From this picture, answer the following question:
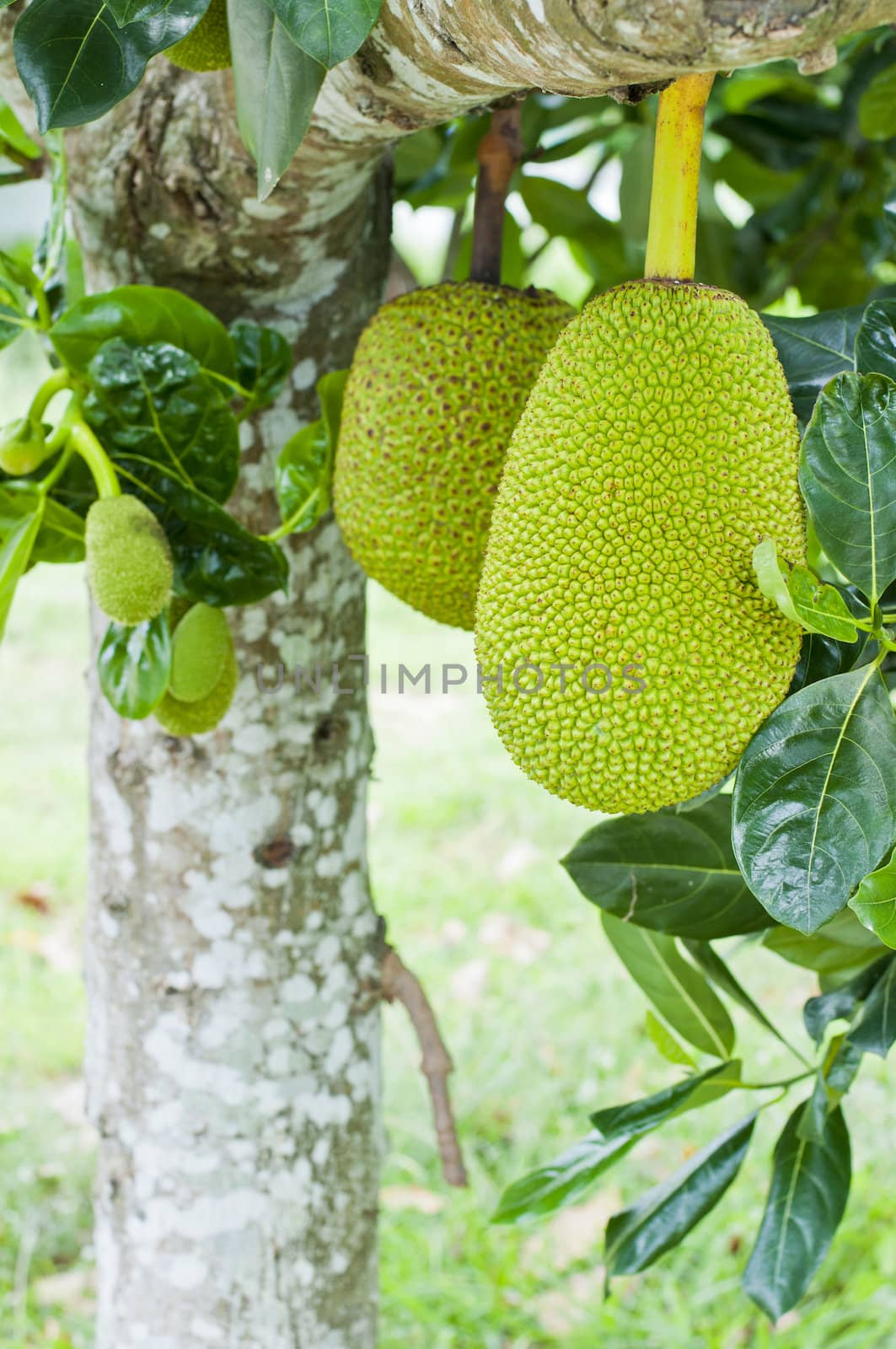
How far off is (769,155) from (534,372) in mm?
712

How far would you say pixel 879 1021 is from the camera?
2.03 ft

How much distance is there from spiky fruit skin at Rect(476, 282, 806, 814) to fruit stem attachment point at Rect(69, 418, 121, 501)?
274mm

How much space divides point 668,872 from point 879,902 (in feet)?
0.57

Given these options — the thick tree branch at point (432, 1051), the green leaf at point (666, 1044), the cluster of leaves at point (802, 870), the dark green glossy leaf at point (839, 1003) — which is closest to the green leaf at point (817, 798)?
the cluster of leaves at point (802, 870)

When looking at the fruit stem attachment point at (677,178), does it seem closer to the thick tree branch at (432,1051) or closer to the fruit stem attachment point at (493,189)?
the fruit stem attachment point at (493,189)

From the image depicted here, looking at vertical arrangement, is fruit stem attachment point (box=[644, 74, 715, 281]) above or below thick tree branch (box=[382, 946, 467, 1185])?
above

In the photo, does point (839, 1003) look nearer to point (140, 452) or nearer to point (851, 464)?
point (851, 464)

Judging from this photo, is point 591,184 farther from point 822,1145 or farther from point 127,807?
point 822,1145

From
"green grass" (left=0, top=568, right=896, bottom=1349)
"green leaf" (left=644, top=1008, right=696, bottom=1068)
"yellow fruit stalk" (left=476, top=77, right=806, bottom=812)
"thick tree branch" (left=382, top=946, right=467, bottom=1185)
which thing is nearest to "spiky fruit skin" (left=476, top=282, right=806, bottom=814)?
"yellow fruit stalk" (left=476, top=77, right=806, bottom=812)

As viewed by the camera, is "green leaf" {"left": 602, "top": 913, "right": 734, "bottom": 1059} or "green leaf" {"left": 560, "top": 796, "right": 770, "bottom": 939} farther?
"green leaf" {"left": 602, "top": 913, "right": 734, "bottom": 1059}

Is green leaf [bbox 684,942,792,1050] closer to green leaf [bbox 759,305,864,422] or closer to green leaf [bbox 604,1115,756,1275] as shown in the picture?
green leaf [bbox 604,1115,756,1275]

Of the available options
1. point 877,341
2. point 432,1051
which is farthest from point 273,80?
point 432,1051

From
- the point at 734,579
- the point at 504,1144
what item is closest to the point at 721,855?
the point at 734,579

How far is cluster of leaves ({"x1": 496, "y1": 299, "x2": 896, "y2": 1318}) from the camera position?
0.46 m
